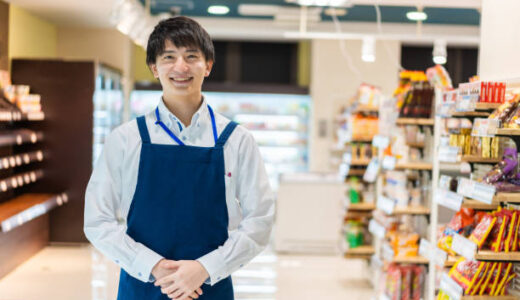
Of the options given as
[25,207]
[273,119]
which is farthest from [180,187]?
[273,119]

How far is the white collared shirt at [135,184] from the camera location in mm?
1792

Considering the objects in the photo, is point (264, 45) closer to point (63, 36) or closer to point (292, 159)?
point (292, 159)

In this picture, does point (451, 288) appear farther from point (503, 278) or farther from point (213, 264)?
point (213, 264)

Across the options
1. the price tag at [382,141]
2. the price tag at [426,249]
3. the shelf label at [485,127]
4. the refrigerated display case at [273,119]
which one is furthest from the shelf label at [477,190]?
the refrigerated display case at [273,119]

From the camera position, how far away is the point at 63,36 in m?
9.73

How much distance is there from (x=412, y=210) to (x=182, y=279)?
375 centimetres

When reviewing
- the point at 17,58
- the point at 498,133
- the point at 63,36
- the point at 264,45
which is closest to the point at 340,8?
the point at 264,45

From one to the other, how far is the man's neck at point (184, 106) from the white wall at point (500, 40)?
2.25 metres

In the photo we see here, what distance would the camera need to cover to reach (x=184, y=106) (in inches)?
76.1

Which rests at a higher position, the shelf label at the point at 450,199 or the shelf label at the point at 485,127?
the shelf label at the point at 485,127

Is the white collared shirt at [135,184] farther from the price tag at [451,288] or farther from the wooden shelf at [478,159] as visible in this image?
the wooden shelf at [478,159]

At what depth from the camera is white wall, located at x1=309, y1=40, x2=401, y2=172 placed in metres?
11.9

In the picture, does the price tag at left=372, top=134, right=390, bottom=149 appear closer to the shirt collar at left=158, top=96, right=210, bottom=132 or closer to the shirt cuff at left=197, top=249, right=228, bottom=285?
the shirt collar at left=158, top=96, right=210, bottom=132

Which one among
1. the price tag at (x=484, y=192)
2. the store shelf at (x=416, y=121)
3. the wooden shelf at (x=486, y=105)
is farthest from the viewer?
the store shelf at (x=416, y=121)
